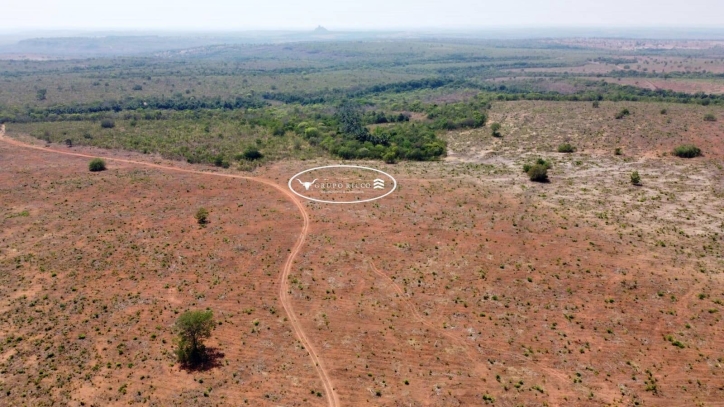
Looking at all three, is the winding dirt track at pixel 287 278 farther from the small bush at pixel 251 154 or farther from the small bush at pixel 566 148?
the small bush at pixel 566 148

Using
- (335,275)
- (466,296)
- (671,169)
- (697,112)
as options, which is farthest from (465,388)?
(697,112)

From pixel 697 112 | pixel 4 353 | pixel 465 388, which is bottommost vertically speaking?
pixel 465 388

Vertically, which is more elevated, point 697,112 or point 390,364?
point 697,112

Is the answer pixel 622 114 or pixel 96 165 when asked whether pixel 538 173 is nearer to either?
pixel 622 114

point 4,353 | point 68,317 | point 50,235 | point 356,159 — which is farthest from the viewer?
point 356,159

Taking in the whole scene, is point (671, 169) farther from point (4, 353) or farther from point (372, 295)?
point (4, 353)

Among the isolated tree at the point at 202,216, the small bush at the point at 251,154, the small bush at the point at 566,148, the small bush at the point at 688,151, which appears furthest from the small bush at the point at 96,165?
the small bush at the point at 688,151

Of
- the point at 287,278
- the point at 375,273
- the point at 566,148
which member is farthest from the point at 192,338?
the point at 566,148
